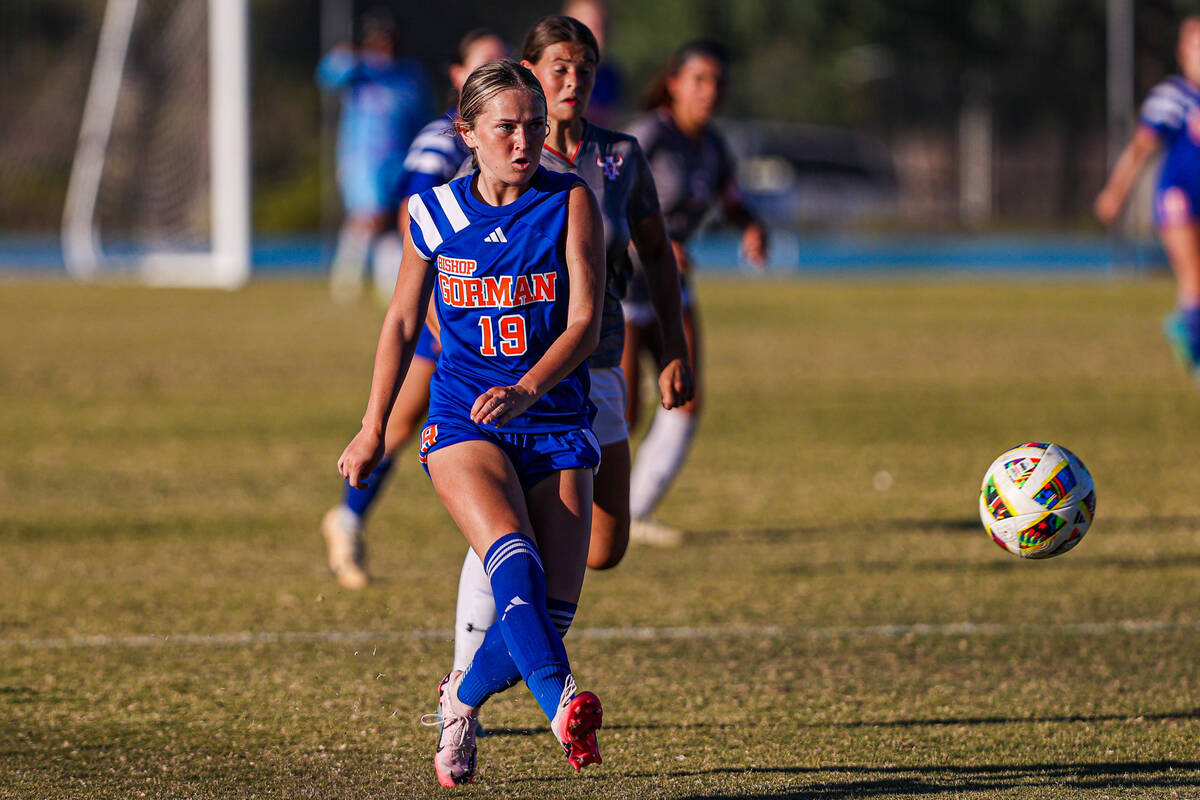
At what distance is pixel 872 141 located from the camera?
46.4 m

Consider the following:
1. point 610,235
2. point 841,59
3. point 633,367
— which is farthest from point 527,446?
point 841,59

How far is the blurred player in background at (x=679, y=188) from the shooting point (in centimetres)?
712

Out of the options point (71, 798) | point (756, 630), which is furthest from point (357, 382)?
point (71, 798)

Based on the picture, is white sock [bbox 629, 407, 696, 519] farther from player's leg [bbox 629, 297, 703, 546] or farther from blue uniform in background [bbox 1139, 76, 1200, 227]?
blue uniform in background [bbox 1139, 76, 1200, 227]

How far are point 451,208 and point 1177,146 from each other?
26.7 feet

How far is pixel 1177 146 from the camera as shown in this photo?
1103cm

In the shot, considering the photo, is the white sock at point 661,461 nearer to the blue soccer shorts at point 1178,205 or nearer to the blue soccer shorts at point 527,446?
the blue soccer shorts at point 527,446

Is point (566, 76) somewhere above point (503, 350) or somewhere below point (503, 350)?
above

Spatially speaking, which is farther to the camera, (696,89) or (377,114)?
(377,114)

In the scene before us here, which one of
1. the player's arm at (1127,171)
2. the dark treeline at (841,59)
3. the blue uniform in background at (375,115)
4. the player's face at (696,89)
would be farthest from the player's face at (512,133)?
the dark treeline at (841,59)

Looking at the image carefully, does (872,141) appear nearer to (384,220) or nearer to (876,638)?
(384,220)

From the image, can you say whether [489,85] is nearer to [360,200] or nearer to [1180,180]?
[1180,180]

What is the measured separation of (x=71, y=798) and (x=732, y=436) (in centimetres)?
763

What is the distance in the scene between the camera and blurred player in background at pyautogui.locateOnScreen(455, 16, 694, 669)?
15.1 ft
